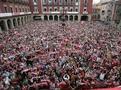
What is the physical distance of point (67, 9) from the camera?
52.2 metres

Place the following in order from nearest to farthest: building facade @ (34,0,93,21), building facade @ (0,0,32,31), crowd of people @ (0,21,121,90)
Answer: crowd of people @ (0,21,121,90) → building facade @ (0,0,32,31) → building facade @ (34,0,93,21)

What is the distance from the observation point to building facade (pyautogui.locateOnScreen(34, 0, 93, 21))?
5019cm

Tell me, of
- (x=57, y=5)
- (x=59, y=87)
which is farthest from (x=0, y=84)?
(x=57, y=5)

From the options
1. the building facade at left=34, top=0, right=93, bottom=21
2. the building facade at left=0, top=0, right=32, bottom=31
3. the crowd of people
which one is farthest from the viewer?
the building facade at left=34, top=0, right=93, bottom=21

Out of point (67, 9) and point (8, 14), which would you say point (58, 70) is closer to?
point (8, 14)

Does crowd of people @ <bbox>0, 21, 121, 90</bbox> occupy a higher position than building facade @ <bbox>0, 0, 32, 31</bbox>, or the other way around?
building facade @ <bbox>0, 0, 32, 31</bbox>

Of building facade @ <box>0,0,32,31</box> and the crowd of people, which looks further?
building facade @ <box>0,0,32,31</box>

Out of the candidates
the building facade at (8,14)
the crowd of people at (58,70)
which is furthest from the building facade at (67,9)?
the crowd of people at (58,70)

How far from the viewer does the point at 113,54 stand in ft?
46.6

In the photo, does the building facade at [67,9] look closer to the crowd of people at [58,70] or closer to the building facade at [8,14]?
the building facade at [8,14]

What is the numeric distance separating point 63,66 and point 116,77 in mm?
3750

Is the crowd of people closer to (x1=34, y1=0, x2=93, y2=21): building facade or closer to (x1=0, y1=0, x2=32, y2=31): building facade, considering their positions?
(x1=0, y1=0, x2=32, y2=31): building facade

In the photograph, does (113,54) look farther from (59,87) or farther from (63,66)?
(59,87)

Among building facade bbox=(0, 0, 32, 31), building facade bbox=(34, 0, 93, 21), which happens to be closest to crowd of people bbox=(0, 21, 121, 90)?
building facade bbox=(0, 0, 32, 31)
